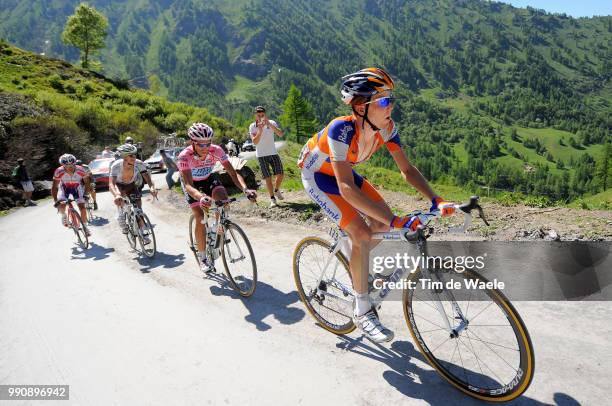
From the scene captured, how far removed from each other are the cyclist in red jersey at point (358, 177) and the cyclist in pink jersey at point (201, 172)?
6.51ft

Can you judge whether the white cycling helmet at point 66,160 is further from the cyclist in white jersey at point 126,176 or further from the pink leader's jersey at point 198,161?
the pink leader's jersey at point 198,161

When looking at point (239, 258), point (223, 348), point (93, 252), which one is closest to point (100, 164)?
point (93, 252)

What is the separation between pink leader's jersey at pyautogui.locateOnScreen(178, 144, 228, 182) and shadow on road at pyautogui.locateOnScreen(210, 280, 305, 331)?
6.38 ft

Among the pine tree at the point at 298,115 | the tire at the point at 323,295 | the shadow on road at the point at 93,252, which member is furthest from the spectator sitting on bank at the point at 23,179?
the pine tree at the point at 298,115

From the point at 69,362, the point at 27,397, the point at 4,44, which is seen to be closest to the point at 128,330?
the point at 69,362

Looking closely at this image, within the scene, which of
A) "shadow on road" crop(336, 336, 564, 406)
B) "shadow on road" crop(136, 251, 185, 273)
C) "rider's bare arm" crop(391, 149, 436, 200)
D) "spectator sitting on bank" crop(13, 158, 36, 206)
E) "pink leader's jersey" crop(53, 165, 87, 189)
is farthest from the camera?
"spectator sitting on bank" crop(13, 158, 36, 206)

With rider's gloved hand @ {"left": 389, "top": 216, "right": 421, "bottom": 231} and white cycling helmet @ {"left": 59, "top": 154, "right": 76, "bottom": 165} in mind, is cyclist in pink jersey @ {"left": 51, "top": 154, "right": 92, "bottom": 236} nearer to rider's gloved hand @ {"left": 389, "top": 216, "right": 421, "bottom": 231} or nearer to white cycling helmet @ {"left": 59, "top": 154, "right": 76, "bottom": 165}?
white cycling helmet @ {"left": 59, "top": 154, "right": 76, "bottom": 165}

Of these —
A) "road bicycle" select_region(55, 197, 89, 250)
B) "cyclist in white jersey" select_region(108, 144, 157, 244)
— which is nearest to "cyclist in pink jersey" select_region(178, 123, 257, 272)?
"cyclist in white jersey" select_region(108, 144, 157, 244)

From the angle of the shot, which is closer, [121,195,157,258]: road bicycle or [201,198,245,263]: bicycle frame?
[201,198,245,263]: bicycle frame

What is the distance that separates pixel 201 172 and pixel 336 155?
3602 mm

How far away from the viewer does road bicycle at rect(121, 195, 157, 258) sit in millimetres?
8227

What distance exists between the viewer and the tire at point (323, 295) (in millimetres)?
4547

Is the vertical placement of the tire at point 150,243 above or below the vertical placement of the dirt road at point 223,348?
above

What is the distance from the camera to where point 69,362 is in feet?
15.2
